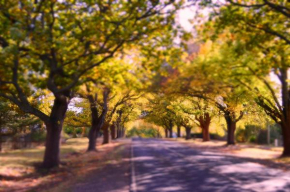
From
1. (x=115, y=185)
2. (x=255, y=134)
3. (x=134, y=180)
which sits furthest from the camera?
(x=255, y=134)

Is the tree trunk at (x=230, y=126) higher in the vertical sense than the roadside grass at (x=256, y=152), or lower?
higher

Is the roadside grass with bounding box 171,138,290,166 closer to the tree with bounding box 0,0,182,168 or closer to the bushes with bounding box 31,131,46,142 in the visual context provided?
the tree with bounding box 0,0,182,168

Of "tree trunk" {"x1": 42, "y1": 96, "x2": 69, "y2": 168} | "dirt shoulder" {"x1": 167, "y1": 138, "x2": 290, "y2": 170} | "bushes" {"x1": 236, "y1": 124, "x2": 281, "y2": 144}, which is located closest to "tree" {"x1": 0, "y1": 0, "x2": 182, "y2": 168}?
"tree trunk" {"x1": 42, "y1": 96, "x2": 69, "y2": 168}

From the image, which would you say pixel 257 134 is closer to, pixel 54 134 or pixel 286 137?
pixel 286 137

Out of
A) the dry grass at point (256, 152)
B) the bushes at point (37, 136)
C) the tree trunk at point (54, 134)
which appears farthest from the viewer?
the bushes at point (37, 136)

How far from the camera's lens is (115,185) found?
11.5 m

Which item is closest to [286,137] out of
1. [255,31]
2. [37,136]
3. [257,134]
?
[255,31]

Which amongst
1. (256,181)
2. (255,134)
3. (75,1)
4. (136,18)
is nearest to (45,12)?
(75,1)

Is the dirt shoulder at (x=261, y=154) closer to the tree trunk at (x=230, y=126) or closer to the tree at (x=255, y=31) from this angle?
the tree trunk at (x=230, y=126)

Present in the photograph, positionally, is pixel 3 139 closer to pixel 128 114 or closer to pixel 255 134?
pixel 128 114

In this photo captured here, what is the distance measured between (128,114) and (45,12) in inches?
1178

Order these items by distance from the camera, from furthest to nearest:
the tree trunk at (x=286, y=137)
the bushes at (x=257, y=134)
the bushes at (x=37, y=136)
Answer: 1. the bushes at (x=257, y=134)
2. the bushes at (x=37, y=136)
3. the tree trunk at (x=286, y=137)

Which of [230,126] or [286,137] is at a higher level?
[230,126]

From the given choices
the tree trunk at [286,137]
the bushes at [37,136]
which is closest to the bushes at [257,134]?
the tree trunk at [286,137]
